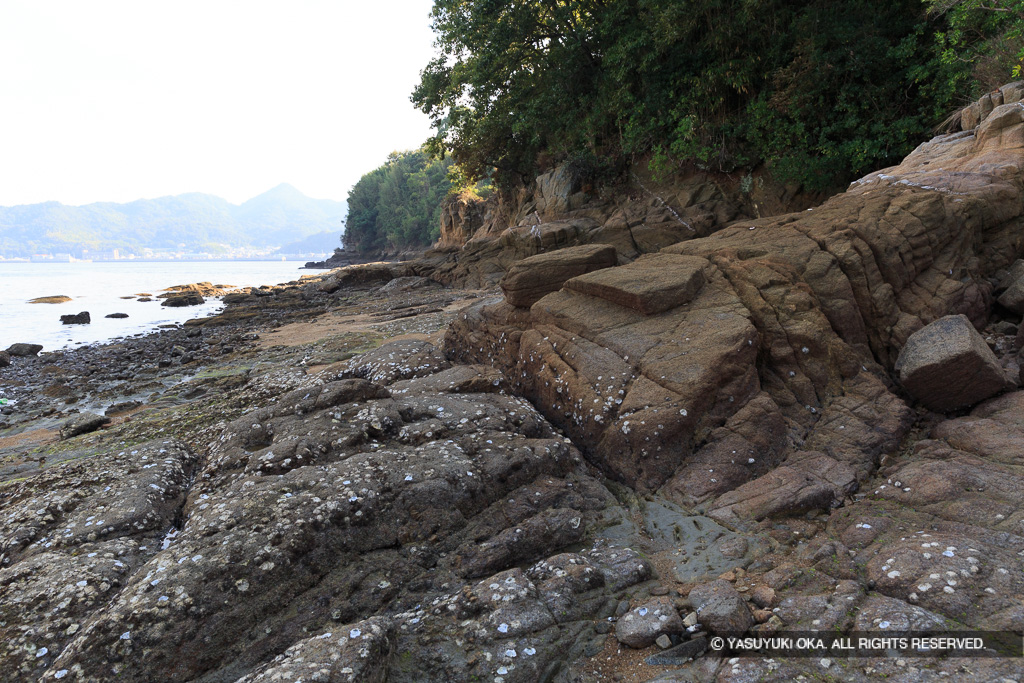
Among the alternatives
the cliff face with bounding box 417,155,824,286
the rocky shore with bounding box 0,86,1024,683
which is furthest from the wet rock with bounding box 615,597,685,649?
the cliff face with bounding box 417,155,824,286

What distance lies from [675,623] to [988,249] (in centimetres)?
768

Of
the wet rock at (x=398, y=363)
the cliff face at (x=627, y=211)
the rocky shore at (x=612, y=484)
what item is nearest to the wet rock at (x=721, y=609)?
the rocky shore at (x=612, y=484)

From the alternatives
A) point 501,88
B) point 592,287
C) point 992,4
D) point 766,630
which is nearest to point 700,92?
point 992,4

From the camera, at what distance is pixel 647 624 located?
3631 mm

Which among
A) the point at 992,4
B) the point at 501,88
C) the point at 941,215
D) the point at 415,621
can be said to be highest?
the point at 501,88

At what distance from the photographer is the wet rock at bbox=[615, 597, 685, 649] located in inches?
141

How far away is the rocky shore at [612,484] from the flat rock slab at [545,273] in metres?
0.04

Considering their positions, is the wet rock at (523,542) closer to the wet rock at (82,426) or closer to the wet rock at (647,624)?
the wet rock at (647,624)

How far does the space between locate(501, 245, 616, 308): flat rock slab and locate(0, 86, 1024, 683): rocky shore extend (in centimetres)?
4

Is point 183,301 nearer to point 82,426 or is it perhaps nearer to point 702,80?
point 82,426

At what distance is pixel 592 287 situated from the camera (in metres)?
7.68

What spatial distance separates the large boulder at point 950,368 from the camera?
547 centimetres

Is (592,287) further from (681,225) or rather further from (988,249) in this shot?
(681,225)

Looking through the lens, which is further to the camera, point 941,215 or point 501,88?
point 501,88
